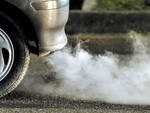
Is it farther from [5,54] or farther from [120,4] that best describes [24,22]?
[120,4]

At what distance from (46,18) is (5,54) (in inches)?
22.3

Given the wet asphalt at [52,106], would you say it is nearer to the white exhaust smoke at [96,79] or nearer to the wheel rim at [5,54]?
the white exhaust smoke at [96,79]

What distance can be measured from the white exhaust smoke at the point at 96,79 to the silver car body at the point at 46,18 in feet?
1.87

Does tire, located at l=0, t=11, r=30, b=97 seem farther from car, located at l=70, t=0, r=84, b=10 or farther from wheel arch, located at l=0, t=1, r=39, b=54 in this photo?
car, located at l=70, t=0, r=84, b=10

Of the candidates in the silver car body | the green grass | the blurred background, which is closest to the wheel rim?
the silver car body

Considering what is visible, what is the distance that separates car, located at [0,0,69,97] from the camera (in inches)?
148

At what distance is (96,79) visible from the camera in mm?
4543

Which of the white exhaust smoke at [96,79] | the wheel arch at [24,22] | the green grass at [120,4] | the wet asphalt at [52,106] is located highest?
the green grass at [120,4]

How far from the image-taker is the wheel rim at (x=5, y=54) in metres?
3.83

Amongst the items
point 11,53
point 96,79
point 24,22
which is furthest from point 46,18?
point 96,79

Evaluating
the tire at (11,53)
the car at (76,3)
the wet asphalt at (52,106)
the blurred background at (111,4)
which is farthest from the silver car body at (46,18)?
the car at (76,3)

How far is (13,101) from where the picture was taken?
390cm

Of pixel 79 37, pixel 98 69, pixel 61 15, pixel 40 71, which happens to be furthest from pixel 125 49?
pixel 61 15

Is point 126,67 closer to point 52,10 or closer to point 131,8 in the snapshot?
point 52,10
